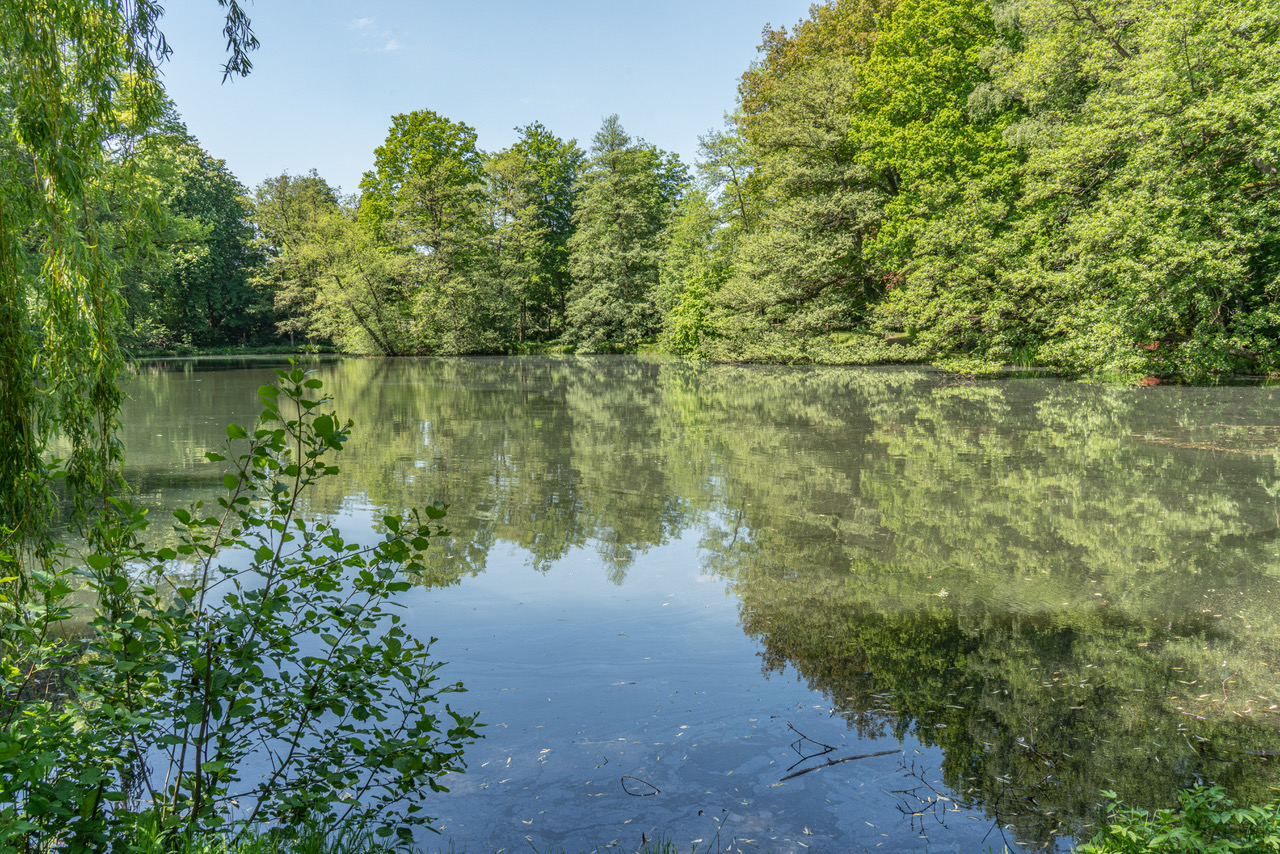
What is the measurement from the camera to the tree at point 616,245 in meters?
42.2

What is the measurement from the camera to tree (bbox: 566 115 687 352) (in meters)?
Result: 42.2

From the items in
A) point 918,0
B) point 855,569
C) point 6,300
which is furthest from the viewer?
point 918,0

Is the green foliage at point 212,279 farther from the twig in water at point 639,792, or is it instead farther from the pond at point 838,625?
the twig in water at point 639,792

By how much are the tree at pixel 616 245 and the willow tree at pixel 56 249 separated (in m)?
37.8

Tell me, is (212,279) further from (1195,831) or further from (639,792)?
(1195,831)

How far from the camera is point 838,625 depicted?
16.0 feet

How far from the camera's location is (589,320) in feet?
143

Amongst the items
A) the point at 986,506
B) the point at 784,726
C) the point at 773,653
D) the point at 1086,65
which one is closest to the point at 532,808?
the point at 784,726

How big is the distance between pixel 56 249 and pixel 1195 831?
17.7 ft

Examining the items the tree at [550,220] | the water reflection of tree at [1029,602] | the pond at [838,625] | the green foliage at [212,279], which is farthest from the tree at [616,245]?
the water reflection of tree at [1029,602]

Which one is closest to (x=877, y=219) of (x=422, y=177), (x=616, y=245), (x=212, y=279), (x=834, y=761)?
(x=616, y=245)

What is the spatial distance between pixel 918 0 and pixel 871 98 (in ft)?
12.0

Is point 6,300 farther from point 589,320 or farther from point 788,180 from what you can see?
point 589,320

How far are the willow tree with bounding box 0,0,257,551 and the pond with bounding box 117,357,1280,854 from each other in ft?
6.34
